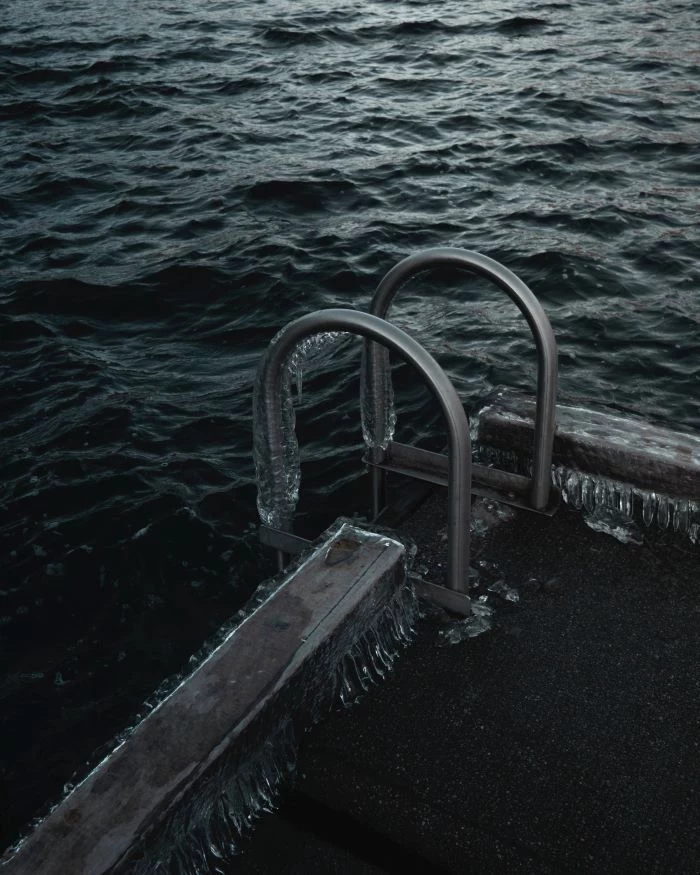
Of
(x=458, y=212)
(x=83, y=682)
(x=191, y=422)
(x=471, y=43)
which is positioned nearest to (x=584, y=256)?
(x=458, y=212)

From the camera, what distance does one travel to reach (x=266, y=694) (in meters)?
2.84

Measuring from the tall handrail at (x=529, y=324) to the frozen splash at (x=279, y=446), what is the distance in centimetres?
24

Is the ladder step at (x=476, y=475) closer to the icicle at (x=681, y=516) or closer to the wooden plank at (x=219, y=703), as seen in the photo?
the icicle at (x=681, y=516)

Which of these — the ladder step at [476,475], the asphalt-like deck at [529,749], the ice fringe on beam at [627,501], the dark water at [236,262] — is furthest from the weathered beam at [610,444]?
the dark water at [236,262]

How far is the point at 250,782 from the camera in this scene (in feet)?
9.29

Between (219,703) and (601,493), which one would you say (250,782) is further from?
(601,493)

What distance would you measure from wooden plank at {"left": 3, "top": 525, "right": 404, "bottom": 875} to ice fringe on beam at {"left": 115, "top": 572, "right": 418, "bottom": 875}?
5cm

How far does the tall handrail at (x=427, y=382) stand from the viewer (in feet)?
9.87

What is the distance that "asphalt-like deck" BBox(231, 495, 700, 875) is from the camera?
2.72m

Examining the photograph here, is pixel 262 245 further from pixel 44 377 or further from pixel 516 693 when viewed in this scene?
pixel 516 693

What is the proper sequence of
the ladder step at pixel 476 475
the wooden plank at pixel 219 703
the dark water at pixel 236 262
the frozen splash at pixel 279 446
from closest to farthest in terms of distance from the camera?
the wooden plank at pixel 219 703
the frozen splash at pixel 279 446
the ladder step at pixel 476 475
the dark water at pixel 236 262

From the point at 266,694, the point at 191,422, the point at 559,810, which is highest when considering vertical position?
the point at 266,694

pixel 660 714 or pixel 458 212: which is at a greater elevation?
pixel 660 714

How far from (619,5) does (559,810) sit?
1734 centimetres
